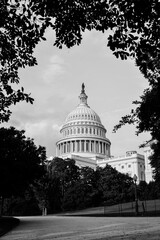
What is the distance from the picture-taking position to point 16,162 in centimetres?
3077

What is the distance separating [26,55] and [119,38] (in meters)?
2.66

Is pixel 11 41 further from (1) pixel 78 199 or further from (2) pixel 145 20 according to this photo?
(1) pixel 78 199

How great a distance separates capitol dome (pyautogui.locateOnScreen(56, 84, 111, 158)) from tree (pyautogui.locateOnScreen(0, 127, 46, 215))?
337ft

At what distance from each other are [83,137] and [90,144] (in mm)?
4522

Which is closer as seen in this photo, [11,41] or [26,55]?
[11,41]

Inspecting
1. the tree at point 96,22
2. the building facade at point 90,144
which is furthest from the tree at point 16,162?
the building facade at point 90,144

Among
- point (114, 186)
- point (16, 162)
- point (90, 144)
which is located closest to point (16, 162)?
point (16, 162)

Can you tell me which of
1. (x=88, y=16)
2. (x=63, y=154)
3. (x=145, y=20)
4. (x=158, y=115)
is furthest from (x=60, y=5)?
(x=63, y=154)

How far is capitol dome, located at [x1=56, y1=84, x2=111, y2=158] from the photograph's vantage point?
472 ft

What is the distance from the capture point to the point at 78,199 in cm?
7569

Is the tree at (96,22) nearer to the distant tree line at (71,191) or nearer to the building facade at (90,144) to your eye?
the distant tree line at (71,191)

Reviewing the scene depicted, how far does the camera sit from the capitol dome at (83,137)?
143750mm

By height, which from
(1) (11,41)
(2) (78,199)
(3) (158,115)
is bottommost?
(2) (78,199)

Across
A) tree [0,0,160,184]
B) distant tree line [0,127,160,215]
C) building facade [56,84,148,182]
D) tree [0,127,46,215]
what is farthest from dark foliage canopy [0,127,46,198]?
building facade [56,84,148,182]
